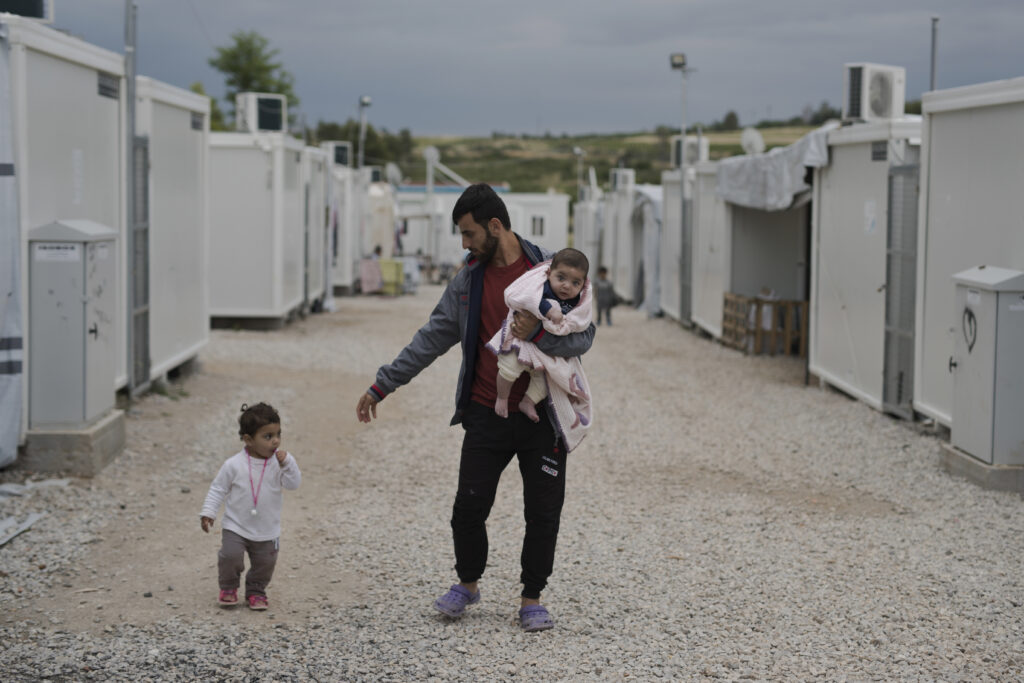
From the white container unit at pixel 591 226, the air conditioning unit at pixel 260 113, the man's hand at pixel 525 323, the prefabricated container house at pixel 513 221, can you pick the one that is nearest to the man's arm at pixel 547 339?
the man's hand at pixel 525 323

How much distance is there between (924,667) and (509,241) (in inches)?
85.9

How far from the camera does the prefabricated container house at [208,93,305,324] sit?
1571cm

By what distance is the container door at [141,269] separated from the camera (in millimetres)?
9352

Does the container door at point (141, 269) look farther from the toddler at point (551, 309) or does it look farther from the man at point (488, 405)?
the toddler at point (551, 309)

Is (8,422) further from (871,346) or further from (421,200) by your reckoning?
(421,200)

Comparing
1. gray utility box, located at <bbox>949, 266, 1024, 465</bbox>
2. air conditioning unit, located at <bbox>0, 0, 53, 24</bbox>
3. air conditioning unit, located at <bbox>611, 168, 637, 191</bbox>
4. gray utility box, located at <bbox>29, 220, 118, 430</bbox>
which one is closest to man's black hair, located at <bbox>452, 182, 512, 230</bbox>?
gray utility box, located at <bbox>29, 220, 118, 430</bbox>

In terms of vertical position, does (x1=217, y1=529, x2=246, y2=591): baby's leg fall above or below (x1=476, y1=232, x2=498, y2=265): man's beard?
below

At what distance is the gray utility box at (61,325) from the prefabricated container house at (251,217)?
867 centimetres

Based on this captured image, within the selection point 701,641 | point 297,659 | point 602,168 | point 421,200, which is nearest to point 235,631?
point 297,659

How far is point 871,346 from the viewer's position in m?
10.4

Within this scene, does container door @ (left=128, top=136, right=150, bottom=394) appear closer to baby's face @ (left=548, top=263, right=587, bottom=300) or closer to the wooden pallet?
baby's face @ (left=548, top=263, right=587, bottom=300)

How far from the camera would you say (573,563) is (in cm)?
577

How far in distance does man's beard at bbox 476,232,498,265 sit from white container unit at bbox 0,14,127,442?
344 cm

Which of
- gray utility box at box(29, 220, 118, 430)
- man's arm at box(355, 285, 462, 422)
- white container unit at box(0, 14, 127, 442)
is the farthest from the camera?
gray utility box at box(29, 220, 118, 430)
